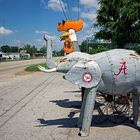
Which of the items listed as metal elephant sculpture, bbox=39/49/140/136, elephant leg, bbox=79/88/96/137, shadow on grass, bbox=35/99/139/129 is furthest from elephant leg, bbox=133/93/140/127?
elephant leg, bbox=79/88/96/137

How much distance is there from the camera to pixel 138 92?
5.92m

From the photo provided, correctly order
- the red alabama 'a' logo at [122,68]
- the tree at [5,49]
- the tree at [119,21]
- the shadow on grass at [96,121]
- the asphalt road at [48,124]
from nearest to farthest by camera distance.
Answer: the red alabama 'a' logo at [122,68] → the asphalt road at [48,124] → the shadow on grass at [96,121] → the tree at [119,21] → the tree at [5,49]

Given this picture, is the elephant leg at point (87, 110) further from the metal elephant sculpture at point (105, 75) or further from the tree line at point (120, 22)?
the tree line at point (120, 22)

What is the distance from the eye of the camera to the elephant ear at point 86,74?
5.68 metres

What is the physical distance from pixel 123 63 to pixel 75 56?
1083mm

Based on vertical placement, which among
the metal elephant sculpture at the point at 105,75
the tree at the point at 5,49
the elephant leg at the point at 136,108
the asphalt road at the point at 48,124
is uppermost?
the metal elephant sculpture at the point at 105,75

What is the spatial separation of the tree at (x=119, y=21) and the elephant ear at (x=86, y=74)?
1332 centimetres

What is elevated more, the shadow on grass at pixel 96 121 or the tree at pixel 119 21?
the tree at pixel 119 21

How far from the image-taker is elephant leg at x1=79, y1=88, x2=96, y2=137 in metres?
5.77

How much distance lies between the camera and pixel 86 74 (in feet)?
18.9

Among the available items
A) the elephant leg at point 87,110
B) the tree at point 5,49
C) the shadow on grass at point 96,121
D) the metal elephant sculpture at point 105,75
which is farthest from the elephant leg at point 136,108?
the tree at point 5,49

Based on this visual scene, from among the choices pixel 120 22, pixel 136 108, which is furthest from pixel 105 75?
pixel 120 22

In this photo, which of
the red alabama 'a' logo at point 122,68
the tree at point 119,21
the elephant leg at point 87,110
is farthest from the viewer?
the tree at point 119,21

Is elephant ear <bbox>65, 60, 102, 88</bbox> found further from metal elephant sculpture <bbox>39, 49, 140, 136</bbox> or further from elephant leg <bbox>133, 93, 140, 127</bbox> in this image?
elephant leg <bbox>133, 93, 140, 127</bbox>
